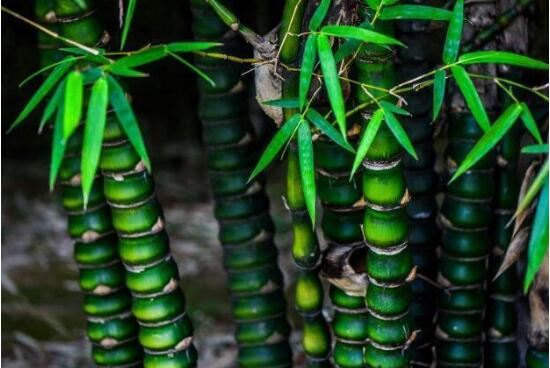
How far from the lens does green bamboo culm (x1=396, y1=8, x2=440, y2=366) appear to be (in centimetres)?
183

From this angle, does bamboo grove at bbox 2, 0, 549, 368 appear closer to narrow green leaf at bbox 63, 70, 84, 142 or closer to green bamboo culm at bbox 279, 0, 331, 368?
green bamboo culm at bbox 279, 0, 331, 368

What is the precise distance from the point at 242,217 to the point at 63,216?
5.84ft

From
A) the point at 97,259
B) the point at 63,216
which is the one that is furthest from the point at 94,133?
the point at 63,216

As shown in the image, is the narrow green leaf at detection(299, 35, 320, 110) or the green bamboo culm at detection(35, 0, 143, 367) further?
the green bamboo culm at detection(35, 0, 143, 367)

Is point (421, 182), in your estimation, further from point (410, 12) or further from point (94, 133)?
point (94, 133)

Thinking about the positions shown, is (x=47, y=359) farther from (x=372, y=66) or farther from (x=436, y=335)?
(x=372, y=66)

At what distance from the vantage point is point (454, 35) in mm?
1344

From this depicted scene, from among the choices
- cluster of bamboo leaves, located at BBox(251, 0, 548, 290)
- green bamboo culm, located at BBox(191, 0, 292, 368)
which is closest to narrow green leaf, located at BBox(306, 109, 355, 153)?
cluster of bamboo leaves, located at BBox(251, 0, 548, 290)

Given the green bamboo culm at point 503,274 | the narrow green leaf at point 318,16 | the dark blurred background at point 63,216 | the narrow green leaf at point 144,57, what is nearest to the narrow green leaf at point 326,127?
the narrow green leaf at point 318,16

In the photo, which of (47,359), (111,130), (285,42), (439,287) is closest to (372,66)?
(285,42)

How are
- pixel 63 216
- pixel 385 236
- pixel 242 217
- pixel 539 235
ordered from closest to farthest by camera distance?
pixel 539 235 → pixel 385 236 → pixel 242 217 → pixel 63 216

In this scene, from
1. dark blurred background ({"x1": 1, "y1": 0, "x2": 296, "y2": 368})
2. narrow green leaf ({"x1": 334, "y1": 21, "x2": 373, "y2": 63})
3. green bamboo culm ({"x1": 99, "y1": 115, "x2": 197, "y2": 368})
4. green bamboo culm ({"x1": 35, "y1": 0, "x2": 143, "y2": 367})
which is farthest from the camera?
dark blurred background ({"x1": 1, "y1": 0, "x2": 296, "y2": 368})

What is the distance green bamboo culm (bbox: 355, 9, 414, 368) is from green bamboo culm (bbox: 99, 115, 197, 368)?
342 millimetres

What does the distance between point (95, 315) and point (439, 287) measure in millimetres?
641
